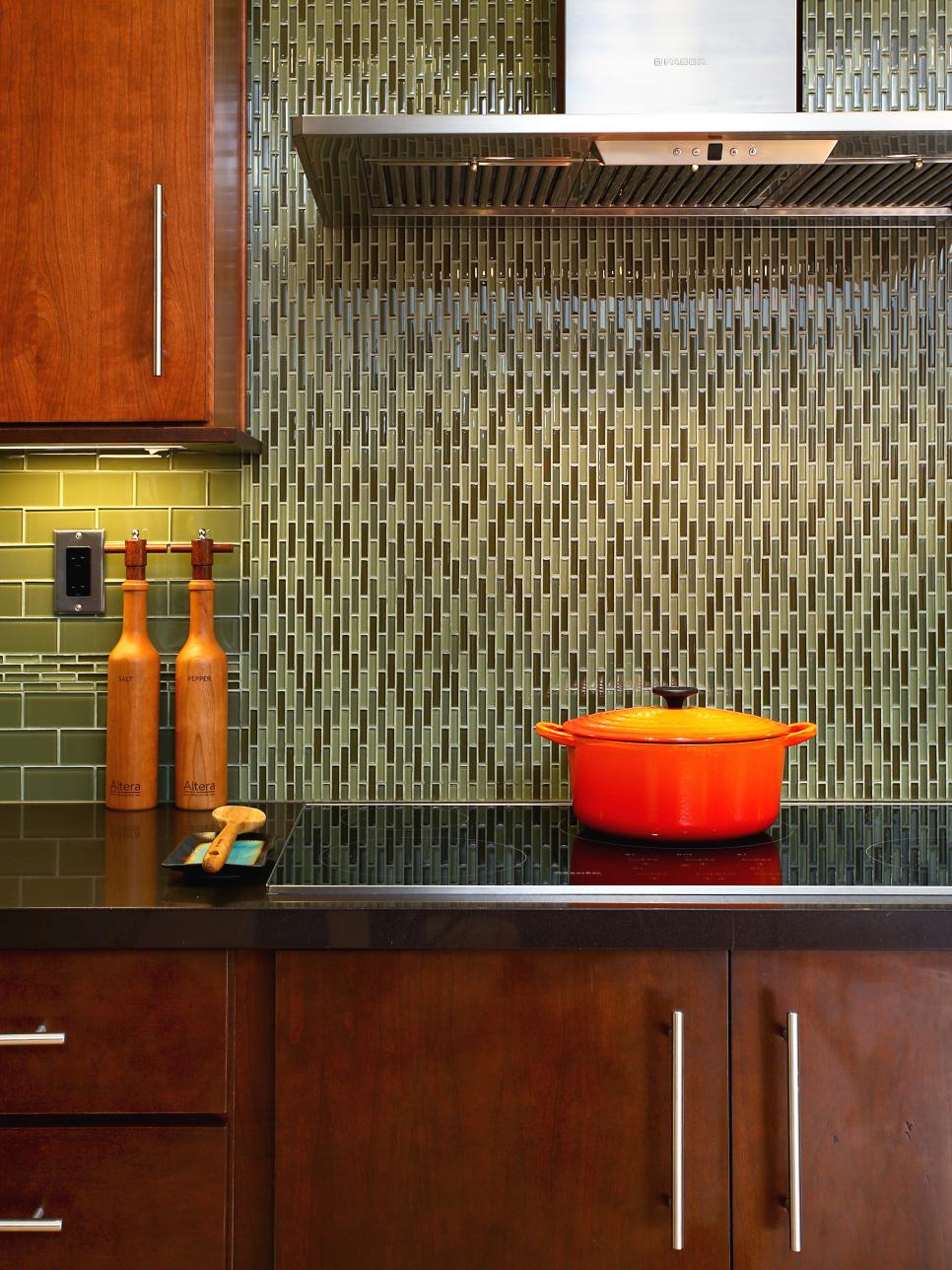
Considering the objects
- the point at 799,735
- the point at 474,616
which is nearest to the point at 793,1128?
the point at 799,735

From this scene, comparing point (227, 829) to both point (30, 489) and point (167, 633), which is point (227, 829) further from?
point (30, 489)

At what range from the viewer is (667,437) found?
1872 millimetres

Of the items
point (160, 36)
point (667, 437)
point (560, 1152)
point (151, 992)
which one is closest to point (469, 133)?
point (160, 36)

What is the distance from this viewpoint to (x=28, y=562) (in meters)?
1.88

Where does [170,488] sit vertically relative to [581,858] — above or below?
above

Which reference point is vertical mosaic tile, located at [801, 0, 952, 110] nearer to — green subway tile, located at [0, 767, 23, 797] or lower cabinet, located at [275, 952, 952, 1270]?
lower cabinet, located at [275, 952, 952, 1270]

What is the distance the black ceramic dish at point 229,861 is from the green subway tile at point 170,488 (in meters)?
0.64

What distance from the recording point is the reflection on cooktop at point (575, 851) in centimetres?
134

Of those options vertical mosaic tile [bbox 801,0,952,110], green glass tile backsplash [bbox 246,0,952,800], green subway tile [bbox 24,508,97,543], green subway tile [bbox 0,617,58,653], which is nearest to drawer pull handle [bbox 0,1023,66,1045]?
green glass tile backsplash [bbox 246,0,952,800]

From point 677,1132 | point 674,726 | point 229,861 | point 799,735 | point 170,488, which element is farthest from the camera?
point 170,488

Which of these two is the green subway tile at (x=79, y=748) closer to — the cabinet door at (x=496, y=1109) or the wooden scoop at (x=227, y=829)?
the wooden scoop at (x=227, y=829)

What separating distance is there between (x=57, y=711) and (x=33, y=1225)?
34.5 inches

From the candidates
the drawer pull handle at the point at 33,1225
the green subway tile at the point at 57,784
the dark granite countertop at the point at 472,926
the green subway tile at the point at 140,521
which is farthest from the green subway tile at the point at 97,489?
the drawer pull handle at the point at 33,1225

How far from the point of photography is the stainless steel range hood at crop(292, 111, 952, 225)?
4.64 feet
